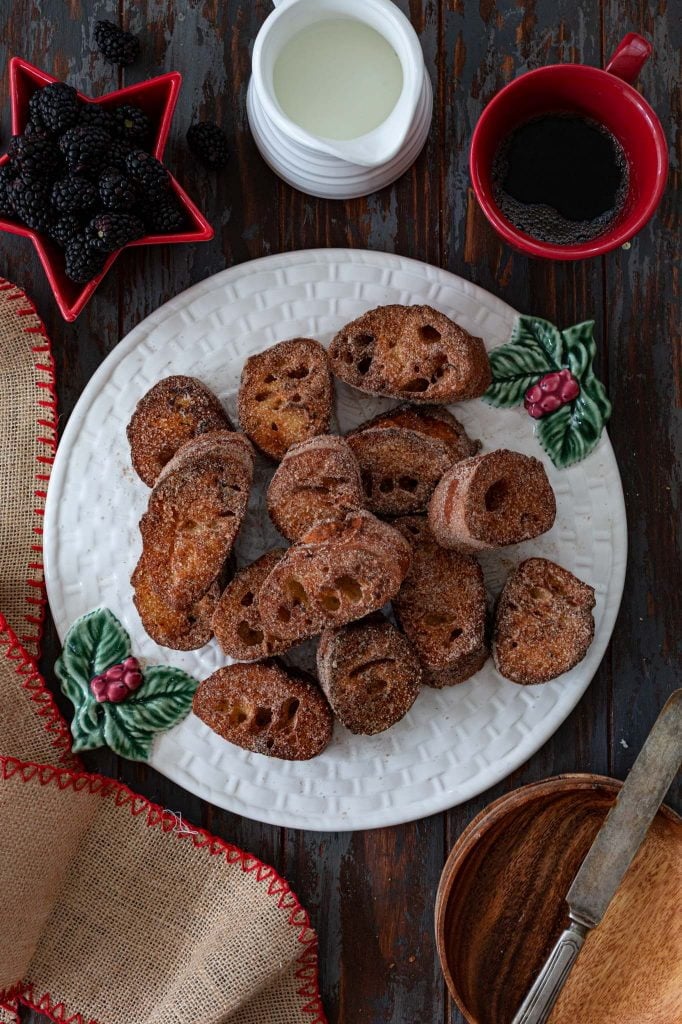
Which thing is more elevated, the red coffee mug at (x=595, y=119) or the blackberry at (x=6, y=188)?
the red coffee mug at (x=595, y=119)

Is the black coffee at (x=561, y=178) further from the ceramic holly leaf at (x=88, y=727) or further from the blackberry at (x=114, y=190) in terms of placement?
the ceramic holly leaf at (x=88, y=727)

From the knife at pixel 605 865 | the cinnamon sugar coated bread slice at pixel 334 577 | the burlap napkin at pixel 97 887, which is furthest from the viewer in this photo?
the burlap napkin at pixel 97 887

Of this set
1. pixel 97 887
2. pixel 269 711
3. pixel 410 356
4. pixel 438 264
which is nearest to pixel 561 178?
pixel 438 264

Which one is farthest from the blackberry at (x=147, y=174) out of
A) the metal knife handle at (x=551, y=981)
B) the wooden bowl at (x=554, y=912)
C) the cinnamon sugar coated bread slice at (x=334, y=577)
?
the metal knife handle at (x=551, y=981)

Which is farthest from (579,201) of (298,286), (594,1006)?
(594,1006)

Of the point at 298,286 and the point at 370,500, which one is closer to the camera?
the point at 370,500

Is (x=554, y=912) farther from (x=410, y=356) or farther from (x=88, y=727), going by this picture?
(x=410, y=356)

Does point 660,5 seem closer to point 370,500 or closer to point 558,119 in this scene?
point 558,119
